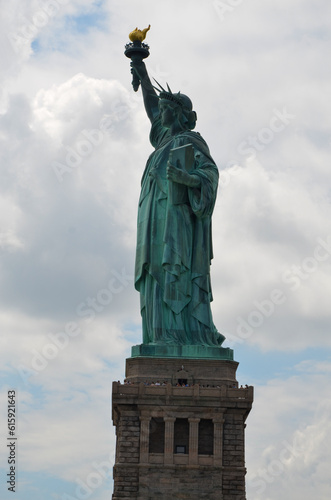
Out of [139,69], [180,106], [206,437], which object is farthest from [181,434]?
[139,69]

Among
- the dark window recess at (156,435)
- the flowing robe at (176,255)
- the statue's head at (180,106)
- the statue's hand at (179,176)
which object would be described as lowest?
the dark window recess at (156,435)

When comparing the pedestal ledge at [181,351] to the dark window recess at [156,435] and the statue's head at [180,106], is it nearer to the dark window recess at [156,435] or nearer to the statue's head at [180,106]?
the dark window recess at [156,435]

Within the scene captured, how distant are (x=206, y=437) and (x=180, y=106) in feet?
43.4

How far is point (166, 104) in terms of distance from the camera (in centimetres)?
4466

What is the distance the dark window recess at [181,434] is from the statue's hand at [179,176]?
8.89m

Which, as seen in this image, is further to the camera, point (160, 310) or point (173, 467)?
point (160, 310)

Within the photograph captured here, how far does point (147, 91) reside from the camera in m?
46.8

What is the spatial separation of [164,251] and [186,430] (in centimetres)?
689

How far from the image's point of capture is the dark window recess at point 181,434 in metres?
39.6

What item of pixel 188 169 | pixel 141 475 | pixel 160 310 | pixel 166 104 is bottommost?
pixel 141 475

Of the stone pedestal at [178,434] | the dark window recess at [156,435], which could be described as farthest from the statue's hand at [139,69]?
the dark window recess at [156,435]

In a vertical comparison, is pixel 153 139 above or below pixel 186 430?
above

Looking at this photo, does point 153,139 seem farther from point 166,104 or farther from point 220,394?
point 220,394

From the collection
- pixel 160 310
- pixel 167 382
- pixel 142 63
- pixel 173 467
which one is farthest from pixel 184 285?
pixel 142 63
